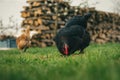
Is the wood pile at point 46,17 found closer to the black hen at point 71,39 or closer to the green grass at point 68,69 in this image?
the black hen at point 71,39

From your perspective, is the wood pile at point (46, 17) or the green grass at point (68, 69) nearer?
the green grass at point (68, 69)

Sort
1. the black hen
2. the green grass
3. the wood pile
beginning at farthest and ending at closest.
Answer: the wood pile < the black hen < the green grass

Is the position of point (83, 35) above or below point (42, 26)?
above

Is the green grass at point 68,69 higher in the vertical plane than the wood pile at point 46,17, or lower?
higher

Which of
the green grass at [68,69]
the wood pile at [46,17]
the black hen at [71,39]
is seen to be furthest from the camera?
the wood pile at [46,17]

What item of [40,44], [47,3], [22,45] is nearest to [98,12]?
[47,3]

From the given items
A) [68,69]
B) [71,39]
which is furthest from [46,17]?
[68,69]

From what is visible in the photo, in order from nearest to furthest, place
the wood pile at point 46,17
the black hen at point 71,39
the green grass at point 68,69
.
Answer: the green grass at point 68,69, the black hen at point 71,39, the wood pile at point 46,17

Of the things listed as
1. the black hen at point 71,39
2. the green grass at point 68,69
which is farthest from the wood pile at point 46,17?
the green grass at point 68,69

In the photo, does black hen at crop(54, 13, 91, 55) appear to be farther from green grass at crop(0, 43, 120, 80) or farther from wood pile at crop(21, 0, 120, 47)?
wood pile at crop(21, 0, 120, 47)

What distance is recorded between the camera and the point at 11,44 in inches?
712

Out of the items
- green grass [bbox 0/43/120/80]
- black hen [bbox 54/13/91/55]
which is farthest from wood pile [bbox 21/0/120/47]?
green grass [bbox 0/43/120/80]

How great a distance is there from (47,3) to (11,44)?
377 cm

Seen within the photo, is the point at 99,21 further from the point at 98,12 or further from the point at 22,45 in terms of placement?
the point at 22,45
